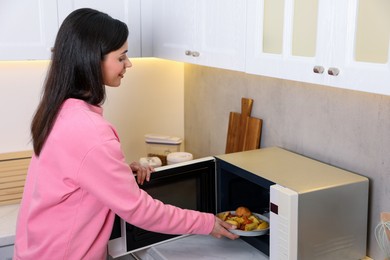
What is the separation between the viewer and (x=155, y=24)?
2.02 metres

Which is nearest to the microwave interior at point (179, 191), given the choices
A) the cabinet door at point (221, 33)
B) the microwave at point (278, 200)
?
the microwave at point (278, 200)

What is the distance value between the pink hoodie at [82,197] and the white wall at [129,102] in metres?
0.85

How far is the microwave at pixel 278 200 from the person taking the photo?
1.26m

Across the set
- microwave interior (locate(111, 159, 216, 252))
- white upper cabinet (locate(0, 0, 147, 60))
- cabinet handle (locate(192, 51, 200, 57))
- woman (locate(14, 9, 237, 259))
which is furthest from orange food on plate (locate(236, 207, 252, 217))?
white upper cabinet (locate(0, 0, 147, 60))

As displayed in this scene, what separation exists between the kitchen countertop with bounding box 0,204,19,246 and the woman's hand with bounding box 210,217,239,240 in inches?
30.4

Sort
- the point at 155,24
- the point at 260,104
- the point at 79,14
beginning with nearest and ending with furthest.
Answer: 1. the point at 79,14
2. the point at 260,104
3. the point at 155,24

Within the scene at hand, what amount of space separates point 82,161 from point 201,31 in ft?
2.31

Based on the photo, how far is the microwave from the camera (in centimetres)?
126

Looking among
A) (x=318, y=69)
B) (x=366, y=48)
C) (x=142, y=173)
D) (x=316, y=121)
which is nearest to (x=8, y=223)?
(x=142, y=173)

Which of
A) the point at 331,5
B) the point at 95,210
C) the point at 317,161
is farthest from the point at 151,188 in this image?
the point at 331,5

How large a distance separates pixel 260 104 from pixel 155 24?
555 mm

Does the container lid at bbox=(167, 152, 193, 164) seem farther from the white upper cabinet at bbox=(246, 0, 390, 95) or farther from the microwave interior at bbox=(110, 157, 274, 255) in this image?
the white upper cabinet at bbox=(246, 0, 390, 95)

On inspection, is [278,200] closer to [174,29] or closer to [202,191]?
[202,191]

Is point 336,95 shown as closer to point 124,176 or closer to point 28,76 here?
point 124,176
